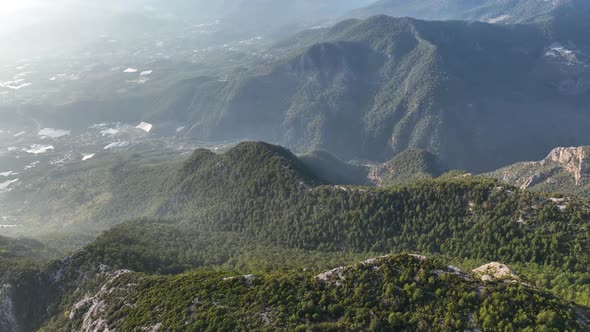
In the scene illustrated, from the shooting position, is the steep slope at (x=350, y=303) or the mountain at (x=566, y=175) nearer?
the steep slope at (x=350, y=303)

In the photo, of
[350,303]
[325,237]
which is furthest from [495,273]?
[325,237]

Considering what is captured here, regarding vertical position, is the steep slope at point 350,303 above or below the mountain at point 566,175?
above

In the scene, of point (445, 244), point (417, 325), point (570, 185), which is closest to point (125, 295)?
point (417, 325)

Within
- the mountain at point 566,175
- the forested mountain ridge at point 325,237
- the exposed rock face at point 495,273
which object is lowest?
the mountain at point 566,175

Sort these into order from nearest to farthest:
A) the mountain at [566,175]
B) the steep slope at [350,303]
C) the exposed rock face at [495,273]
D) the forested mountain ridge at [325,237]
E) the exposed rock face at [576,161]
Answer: the steep slope at [350,303], the exposed rock face at [495,273], the forested mountain ridge at [325,237], the mountain at [566,175], the exposed rock face at [576,161]

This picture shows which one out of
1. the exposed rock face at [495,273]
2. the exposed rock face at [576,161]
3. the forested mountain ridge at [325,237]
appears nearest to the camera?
the exposed rock face at [495,273]

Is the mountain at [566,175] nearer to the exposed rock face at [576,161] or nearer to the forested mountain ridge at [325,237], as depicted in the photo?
the exposed rock face at [576,161]

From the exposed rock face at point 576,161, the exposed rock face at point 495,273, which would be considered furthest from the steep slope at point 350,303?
the exposed rock face at point 576,161
